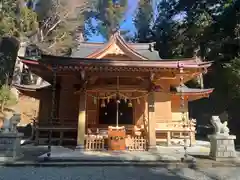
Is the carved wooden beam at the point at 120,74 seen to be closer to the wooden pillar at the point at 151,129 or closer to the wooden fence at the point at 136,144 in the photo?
the wooden pillar at the point at 151,129

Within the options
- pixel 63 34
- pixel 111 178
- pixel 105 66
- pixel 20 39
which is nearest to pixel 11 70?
pixel 20 39

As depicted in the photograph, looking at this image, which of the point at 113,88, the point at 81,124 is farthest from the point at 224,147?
the point at 81,124

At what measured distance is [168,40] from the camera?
74.9ft

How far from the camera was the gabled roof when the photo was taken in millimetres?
9601

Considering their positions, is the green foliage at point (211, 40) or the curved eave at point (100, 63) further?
the green foliage at point (211, 40)

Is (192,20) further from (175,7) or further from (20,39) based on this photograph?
(20,39)

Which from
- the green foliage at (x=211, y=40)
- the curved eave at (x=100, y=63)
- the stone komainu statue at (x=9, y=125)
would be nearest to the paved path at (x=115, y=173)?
the stone komainu statue at (x=9, y=125)

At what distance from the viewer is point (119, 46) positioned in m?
9.89

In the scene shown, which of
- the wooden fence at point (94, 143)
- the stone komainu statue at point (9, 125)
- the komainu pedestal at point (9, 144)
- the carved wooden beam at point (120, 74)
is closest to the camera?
the komainu pedestal at point (9, 144)

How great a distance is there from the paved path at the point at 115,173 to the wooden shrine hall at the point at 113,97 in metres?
1.74

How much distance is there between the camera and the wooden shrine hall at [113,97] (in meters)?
7.57

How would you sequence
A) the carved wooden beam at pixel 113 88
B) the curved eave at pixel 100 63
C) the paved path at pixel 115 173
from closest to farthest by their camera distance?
the paved path at pixel 115 173, the curved eave at pixel 100 63, the carved wooden beam at pixel 113 88

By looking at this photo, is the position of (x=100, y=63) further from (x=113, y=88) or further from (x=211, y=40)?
(x=211, y=40)

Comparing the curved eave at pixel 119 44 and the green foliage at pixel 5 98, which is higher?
the curved eave at pixel 119 44
